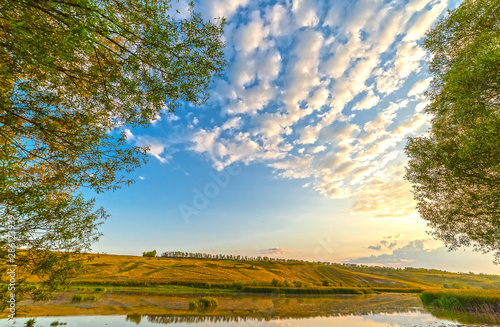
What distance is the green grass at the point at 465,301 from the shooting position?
27522 mm

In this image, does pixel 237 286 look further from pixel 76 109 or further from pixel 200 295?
pixel 76 109

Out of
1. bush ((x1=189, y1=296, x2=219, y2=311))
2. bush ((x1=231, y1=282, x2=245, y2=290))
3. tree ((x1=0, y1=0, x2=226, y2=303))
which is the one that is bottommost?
bush ((x1=231, y1=282, x2=245, y2=290))

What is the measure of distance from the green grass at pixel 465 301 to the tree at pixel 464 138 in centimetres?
2061

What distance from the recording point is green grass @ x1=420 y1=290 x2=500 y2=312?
27.5 metres

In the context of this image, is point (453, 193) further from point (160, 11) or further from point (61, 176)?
point (61, 176)

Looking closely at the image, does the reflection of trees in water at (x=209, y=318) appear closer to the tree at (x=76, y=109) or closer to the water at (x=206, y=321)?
the water at (x=206, y=321)

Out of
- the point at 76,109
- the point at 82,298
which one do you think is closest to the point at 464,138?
the point at 76,109

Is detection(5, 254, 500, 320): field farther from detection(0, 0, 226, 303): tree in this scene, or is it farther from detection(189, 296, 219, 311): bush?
detection(0, 0, 226, 303): tree

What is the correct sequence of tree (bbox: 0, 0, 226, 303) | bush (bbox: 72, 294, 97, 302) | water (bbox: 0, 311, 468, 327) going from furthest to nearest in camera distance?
bush (bbox: 72, 294, 97, 302) < water (bbox: 0, 311, 468, 327) < tree (bbox: 0, 0, 226, 303)

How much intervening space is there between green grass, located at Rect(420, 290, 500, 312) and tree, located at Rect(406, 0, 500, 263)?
20608 mm

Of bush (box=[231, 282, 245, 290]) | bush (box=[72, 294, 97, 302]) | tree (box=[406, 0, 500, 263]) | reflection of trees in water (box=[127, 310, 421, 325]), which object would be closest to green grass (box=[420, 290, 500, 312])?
tree (box=[406, 0, 500, 263])

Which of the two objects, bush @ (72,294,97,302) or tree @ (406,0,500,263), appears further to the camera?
bush @ (72,294,97,302)

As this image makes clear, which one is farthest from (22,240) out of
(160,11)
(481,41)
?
(481,41)

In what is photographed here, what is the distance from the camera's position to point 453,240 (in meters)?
16.3
